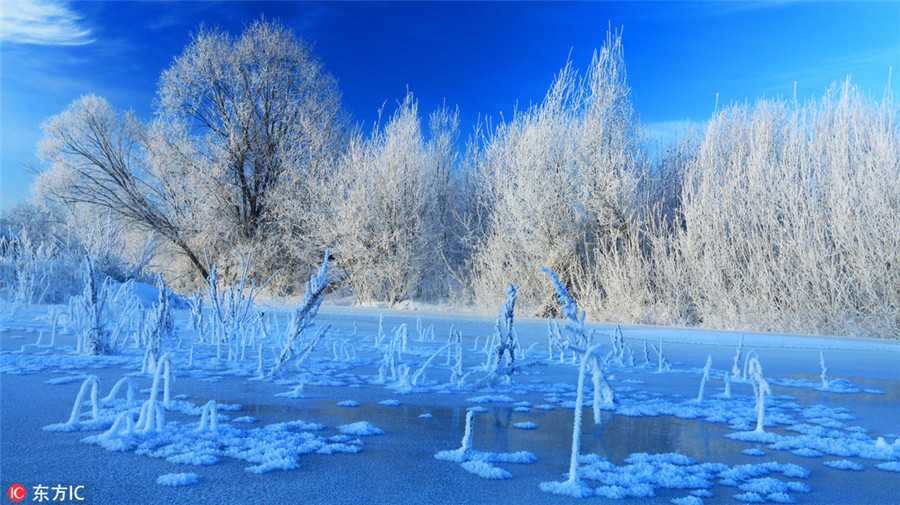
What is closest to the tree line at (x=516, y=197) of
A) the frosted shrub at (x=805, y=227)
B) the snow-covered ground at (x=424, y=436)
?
the frosted shrub at (x=805, y=227)

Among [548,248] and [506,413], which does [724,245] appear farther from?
[506,413]

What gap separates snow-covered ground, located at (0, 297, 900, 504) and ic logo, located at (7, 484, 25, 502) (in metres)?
0.03

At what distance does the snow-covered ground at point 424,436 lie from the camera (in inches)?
77.5

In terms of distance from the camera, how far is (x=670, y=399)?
11.7 feet

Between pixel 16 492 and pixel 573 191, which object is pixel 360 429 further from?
pixel 573 191

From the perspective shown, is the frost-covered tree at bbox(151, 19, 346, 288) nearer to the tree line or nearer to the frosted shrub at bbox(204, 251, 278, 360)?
the tree line

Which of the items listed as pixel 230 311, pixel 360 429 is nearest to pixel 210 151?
pixel 230 311

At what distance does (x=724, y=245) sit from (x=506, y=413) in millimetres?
9506

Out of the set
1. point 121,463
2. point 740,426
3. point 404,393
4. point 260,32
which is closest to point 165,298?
point 404,393

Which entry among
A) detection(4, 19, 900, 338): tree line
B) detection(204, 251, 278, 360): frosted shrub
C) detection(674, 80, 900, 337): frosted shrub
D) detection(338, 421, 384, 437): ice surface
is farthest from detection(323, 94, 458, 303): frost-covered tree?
detection(338, 421, 384, 437): ice surface

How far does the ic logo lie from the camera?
181 centimetres

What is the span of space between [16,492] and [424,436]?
1385 mm

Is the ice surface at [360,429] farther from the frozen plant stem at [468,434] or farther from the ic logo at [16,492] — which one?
the ic logo at [16,492]

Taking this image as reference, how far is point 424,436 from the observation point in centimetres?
261
